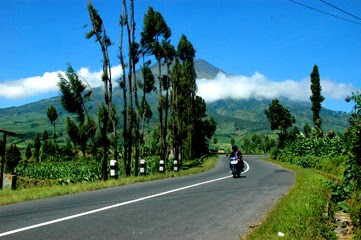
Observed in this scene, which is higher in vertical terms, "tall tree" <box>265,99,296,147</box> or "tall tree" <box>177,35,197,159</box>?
"tall tree" <box>177,35,197,159</box>

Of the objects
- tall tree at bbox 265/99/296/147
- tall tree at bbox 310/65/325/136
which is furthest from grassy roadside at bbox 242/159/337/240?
tall tree at bbox 265/99/296/147

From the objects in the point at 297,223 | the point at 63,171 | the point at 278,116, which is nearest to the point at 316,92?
the point at 278,116

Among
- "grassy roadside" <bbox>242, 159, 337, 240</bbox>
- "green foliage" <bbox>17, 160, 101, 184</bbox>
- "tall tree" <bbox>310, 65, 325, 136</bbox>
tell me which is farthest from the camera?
"tall tree" <bbox>310, 65, 325, 136</bbox>

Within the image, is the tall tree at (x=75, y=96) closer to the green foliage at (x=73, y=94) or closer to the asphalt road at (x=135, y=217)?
the green foliage at (x=73, y=94)

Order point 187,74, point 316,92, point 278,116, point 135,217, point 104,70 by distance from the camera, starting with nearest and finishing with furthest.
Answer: point 135,217, point 104,70, point 187,74, point 316,92, point 278,116

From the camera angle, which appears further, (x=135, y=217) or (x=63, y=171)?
(x=63, y=171)

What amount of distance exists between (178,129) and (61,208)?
37.4 m

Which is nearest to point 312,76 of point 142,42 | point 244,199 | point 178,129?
point 178,129

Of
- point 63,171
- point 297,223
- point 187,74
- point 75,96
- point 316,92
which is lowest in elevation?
point 297,223

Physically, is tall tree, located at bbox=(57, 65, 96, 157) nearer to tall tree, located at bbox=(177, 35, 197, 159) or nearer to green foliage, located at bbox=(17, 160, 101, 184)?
green foliage, located at bbox=(17, 160, 101, 184)

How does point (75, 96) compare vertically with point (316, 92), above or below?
below

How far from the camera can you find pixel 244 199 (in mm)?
11109

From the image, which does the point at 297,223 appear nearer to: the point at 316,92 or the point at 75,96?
the point at 75,96

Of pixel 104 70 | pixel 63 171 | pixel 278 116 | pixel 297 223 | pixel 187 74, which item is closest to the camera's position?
pixel 297 223
